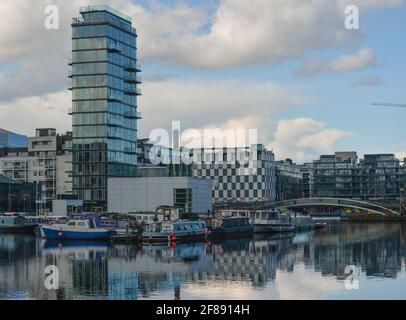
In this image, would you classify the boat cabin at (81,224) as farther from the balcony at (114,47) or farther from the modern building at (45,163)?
the modern building at (45,163)

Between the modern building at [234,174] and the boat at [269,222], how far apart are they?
206ft

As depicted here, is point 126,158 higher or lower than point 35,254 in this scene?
higher

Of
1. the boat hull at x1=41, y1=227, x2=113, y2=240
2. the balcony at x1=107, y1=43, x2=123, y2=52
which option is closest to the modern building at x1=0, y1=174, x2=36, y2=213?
the balcony at x1=107, y1=43, x2=123, y2=52

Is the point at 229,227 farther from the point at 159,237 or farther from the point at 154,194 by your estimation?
the point at 154,194

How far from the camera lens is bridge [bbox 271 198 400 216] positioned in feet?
560

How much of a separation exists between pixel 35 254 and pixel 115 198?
5879 cm

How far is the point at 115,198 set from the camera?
126 meters

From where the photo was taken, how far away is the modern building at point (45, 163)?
545ft

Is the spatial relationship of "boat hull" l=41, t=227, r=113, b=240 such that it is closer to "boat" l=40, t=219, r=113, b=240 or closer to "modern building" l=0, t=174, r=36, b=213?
"boat" l=40, t=219, r=113, b=240

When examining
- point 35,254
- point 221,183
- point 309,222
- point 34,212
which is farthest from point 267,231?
point 221,183

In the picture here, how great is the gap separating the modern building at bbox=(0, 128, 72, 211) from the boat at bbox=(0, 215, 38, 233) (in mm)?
46255

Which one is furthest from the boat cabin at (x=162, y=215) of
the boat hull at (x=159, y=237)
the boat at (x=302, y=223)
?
the boat at (x=302, y=223)

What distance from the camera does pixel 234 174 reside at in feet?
582
